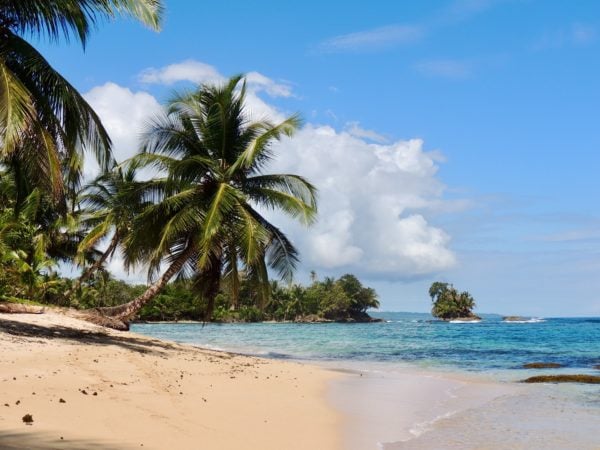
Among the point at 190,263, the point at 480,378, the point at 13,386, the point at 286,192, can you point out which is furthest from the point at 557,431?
the point at 190,263

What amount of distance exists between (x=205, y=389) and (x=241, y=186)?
1045 cm

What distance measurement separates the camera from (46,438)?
4.82 m

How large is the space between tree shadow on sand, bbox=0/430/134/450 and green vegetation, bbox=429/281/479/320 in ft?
417

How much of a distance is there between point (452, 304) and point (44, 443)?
423ft

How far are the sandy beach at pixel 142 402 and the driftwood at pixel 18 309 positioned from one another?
711 cm

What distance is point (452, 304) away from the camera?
417 ft

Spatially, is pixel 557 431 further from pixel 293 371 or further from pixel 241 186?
pixel 241 186

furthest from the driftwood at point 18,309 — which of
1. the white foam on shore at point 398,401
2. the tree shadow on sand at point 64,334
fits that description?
the white foam on shore at point 398,401

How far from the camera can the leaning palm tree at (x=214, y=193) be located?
58.7 feet

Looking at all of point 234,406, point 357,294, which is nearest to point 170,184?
point 234,406

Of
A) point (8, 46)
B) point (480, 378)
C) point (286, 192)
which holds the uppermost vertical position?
point (8, 46)

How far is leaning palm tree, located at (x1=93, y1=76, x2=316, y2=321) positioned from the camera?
17.9 m

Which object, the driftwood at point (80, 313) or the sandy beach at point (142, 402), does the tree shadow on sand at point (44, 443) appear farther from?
the driftwood at point (80, 313)

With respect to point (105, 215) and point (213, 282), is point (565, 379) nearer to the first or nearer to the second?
point (213, 282)
